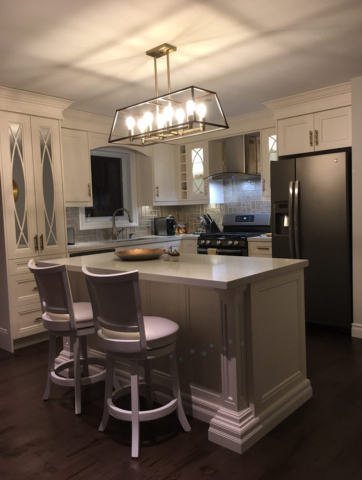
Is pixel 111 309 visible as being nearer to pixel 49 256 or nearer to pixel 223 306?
pixel 223 306

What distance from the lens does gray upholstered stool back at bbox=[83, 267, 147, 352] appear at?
1933 mm

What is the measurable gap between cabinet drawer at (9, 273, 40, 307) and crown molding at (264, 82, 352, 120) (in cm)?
316

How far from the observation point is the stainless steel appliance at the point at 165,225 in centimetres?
567

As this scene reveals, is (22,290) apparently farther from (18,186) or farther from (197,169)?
(197,169)

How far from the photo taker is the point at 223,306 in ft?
6.97

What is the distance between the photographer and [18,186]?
12.6 feet

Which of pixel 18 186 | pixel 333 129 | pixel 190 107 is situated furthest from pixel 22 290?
pixel 333 129

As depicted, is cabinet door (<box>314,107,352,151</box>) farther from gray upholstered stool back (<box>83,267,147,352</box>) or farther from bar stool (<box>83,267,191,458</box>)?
gray upholstered stool back (<box>83,267,147,352</box>)

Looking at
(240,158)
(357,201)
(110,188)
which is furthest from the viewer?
(110,188)

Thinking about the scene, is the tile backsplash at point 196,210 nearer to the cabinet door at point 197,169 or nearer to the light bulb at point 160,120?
the cabinet door at point 197,169

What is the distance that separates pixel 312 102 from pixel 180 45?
1.87 metres

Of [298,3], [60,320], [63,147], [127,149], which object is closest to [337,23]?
[298,3]

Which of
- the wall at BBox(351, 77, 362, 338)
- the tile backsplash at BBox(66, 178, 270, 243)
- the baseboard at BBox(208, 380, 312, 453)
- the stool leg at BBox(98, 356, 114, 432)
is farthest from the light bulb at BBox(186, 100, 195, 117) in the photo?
the tile backsplash at BBox(66, 178, 270, 243)

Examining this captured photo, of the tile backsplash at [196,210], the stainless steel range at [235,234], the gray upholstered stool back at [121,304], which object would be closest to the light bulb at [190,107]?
the gray upholstered stool back at [121,304]
